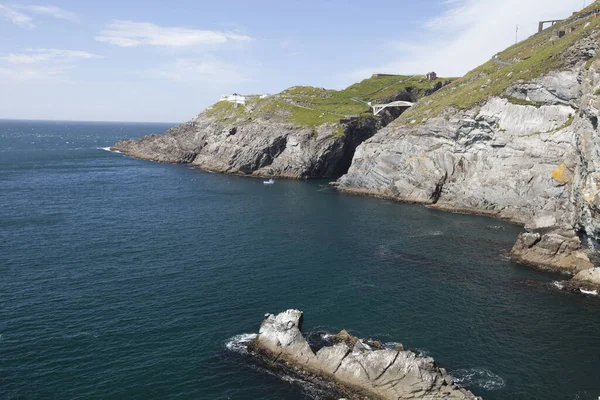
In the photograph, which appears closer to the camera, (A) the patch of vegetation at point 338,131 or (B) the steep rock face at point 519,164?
(B) the steep rock face at point 519,164

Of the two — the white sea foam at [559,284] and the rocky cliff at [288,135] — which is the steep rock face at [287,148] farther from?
the white sea foam at [559,284]

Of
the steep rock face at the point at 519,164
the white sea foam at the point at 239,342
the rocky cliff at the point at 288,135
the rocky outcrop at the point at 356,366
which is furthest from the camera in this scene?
the rocky cliff at the point at 288,135

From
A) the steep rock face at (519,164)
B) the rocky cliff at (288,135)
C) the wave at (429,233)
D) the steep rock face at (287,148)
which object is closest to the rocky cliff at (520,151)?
the steep rock face at (519,164)

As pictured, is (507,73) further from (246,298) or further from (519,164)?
(246,298)

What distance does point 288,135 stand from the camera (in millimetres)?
157875

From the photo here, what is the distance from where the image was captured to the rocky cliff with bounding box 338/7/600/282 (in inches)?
2756

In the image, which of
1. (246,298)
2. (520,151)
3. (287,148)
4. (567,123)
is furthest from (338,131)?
(246,298)

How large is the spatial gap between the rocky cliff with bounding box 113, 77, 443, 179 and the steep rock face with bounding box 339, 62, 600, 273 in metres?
25.6

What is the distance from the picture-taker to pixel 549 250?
230ft

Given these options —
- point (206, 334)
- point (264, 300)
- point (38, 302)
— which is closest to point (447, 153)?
point (264, 300)

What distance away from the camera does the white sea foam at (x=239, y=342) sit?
44844 millimetres

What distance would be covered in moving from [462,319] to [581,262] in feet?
91.3

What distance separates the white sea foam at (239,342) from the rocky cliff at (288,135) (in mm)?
107805

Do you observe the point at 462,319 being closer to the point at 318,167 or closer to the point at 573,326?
the point at 573,326
